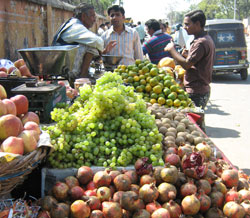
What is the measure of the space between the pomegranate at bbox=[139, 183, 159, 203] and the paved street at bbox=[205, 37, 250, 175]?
2.78 m

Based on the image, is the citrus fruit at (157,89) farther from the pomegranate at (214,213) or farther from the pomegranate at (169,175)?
the pomegranate at (214,213)

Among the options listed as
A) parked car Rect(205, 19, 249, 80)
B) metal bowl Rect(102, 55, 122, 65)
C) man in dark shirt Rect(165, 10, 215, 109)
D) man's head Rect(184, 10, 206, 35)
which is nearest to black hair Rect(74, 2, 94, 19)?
metal bowl Rect(102, 55, 122, 65)

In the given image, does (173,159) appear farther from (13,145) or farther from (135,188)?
(13,145)

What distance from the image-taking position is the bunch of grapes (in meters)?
2.30

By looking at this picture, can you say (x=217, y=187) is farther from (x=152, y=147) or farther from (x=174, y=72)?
(x=174, y=72)

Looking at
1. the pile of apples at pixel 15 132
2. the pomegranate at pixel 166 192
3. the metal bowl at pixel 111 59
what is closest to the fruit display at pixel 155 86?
the metal bowl at pixel 111 59

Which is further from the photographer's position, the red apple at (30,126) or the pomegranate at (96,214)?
the red apple at (30,126)

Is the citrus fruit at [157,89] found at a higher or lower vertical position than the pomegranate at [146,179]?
higher

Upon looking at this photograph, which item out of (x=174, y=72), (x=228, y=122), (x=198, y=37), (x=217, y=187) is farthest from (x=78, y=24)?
(x=228, y=122)

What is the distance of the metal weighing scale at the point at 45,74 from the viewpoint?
2699 mm

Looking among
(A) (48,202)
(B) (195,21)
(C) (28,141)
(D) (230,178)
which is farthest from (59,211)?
(B) (195,21)

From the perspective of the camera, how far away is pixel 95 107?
251cm

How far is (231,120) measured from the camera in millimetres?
7074

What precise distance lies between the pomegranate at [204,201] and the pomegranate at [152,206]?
0.29 meters
